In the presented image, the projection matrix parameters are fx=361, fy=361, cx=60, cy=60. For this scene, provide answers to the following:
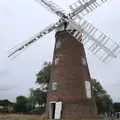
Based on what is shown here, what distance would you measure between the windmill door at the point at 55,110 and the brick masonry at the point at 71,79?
0.44 metres

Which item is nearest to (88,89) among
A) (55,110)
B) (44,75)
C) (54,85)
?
(54,85)

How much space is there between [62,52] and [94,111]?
7.36 metres

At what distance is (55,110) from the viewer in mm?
39000

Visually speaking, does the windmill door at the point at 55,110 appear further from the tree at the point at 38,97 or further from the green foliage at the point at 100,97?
the green foliage at the point at 100,97

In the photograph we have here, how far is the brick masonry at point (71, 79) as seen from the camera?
38438 mm

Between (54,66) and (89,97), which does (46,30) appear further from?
(89,97)

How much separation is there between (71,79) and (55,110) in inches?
150

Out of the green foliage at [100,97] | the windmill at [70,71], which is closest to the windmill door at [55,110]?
the windmill at [70,71]

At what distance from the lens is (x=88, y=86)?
130 feet

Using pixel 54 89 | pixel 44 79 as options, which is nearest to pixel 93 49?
pixel 54 89

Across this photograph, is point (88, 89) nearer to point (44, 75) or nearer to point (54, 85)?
point (54, 85)

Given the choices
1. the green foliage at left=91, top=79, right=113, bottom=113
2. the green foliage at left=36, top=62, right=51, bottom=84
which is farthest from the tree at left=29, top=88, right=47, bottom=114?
the green foliage at left=91, top=79, right=113, bottom=113

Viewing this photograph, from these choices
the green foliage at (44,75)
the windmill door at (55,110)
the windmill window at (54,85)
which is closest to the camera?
the windmill door at (55,110)

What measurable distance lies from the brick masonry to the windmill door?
0.44m
